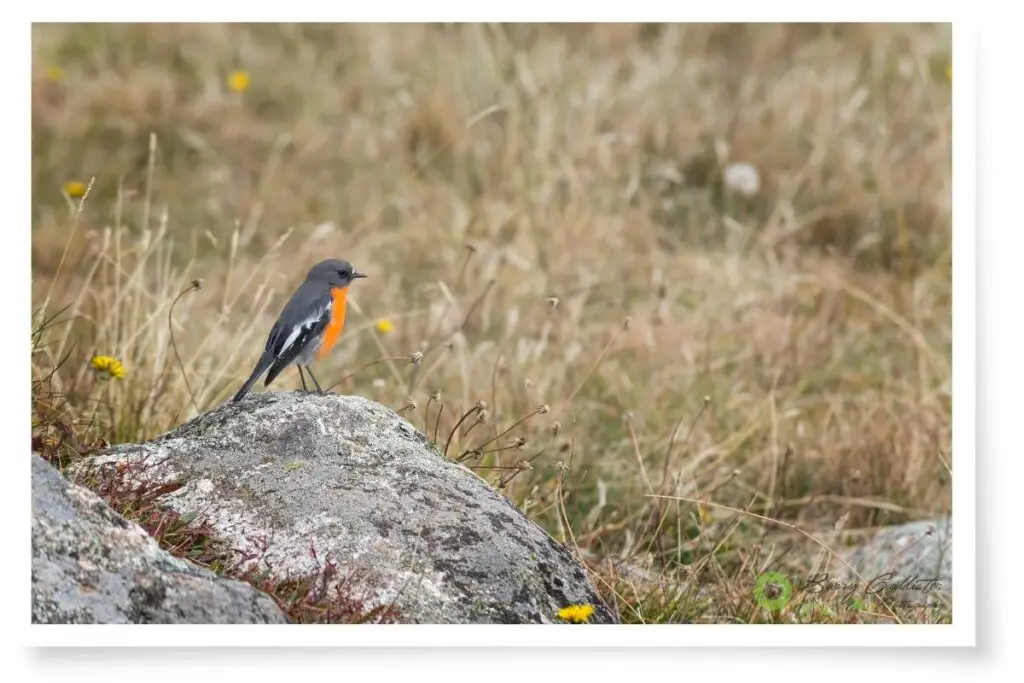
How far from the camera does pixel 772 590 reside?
409 cm

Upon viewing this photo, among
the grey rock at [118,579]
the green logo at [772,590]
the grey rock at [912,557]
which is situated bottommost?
the grey rock at [912,557]

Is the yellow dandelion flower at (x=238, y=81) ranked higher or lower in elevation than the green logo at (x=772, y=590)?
higher

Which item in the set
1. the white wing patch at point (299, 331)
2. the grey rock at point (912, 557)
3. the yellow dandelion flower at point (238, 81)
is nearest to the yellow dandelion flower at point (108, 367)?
the white wing patch at point (299, 331)

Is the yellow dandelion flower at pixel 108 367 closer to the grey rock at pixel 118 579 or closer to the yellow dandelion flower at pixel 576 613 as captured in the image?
the grey rock at pixel 118 579

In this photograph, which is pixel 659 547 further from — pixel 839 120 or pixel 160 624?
pixel 839 120

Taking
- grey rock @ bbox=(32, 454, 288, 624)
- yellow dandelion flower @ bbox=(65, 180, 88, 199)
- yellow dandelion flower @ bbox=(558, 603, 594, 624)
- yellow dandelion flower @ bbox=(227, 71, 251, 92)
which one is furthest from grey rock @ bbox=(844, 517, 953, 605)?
yellow dandelion flower @ bbox=(227, 71, 251, 92)

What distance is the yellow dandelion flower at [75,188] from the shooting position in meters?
6.35

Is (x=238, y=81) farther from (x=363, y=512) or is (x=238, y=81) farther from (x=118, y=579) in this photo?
(x=118, y=579)

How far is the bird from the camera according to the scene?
3859 millimetres

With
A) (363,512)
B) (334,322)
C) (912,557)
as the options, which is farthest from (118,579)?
(912,557)

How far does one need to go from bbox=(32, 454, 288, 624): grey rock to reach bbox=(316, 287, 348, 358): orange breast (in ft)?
3.37

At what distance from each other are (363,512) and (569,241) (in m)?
3.54
